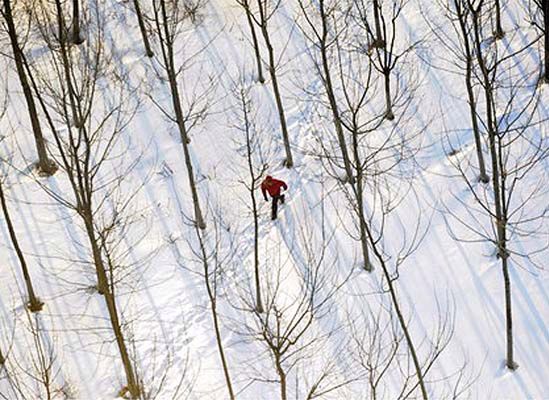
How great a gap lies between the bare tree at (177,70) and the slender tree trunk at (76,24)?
6.89 ft

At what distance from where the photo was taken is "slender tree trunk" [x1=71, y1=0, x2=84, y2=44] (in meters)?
26.0

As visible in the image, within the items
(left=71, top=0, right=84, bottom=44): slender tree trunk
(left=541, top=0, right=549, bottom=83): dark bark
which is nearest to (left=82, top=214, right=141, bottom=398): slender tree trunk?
(left=71, top=0, right=84, bottom=44): slender tree trunk

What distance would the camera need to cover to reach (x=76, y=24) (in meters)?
26.5

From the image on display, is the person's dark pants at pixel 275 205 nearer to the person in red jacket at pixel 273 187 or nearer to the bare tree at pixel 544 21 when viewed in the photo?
the person in red jacket at pixel 273 187

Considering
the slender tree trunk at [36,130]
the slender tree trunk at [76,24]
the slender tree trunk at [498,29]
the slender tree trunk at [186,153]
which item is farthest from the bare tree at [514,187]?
the slender tree trunk at [76,24]

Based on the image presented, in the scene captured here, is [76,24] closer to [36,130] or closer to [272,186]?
[36,130]

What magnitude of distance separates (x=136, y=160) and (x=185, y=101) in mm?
2222

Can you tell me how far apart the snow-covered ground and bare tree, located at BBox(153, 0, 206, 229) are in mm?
372

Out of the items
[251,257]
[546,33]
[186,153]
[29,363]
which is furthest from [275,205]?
[546,33]

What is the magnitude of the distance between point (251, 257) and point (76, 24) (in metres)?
8.68

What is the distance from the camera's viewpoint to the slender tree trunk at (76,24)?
26.0 m

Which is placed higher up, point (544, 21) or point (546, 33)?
point (544, 21)

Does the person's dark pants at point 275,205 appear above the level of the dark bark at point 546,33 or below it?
below

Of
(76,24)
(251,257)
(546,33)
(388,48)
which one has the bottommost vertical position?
(251,257)
